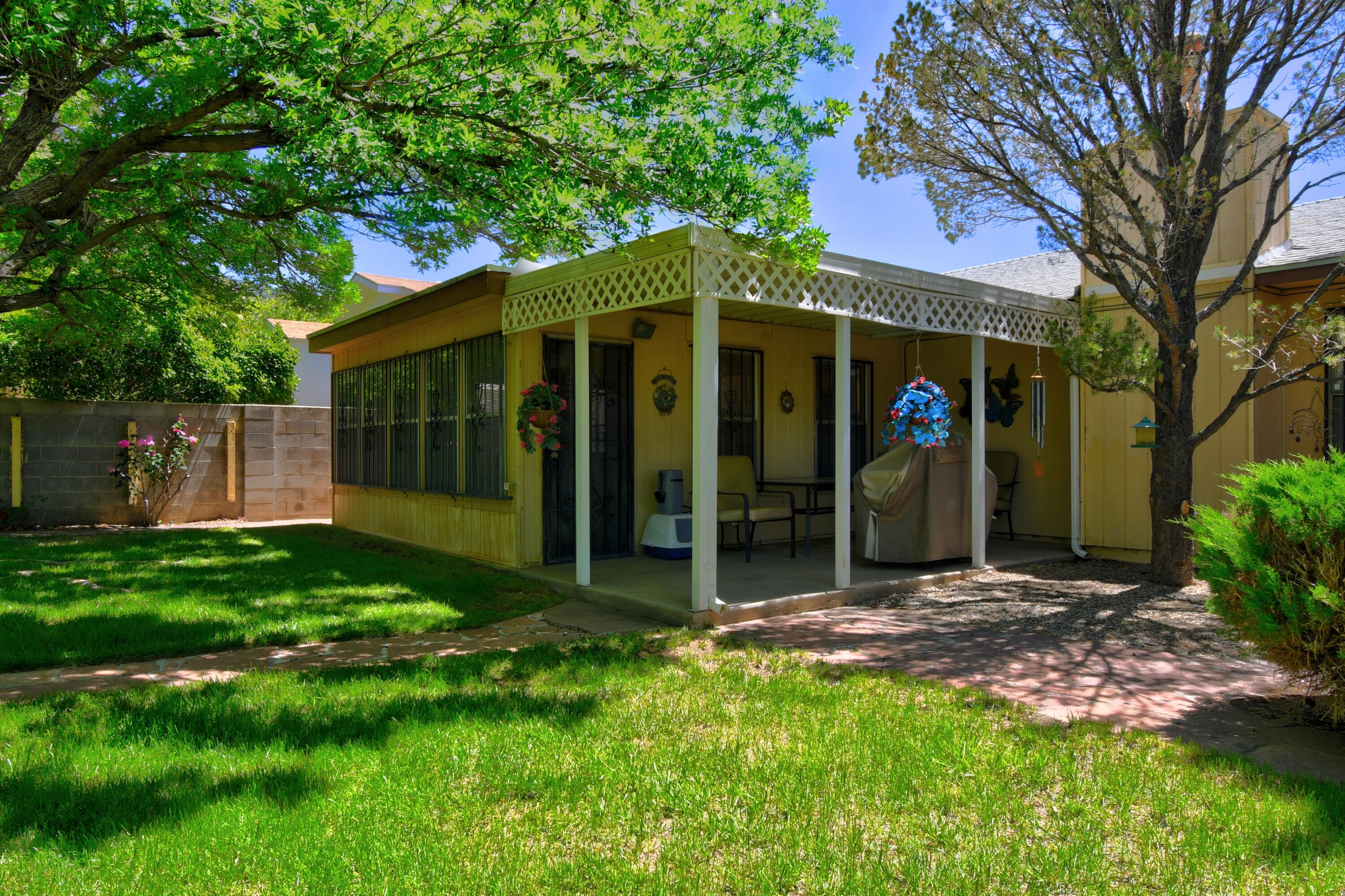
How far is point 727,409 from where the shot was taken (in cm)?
884

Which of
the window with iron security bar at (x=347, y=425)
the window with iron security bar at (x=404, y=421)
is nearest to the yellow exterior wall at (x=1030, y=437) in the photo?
the window with iron security bar at (x=404, y=421)

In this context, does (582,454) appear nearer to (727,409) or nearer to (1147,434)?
(727,409)

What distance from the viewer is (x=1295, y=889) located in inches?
89.5

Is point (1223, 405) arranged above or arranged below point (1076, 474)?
above

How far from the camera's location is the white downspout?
841 centimetres

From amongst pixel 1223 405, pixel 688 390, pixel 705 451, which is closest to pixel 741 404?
pixel 688 390

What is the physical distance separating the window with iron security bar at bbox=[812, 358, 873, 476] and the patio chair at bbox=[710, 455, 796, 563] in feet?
3.70

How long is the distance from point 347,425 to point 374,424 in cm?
107

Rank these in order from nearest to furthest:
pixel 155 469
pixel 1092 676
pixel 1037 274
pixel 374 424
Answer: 1. pixel 1092 676
2. pixel 374 424
3. pixel 1037 274
4. pixel 155 469

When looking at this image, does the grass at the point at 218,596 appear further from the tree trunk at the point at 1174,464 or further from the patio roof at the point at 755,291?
the tree trunk at the point at 1174,464

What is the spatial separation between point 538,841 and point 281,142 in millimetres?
4398

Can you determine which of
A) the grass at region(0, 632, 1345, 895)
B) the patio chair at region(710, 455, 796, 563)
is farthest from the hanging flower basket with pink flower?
the grass at region(0, 632, 1345, 895)

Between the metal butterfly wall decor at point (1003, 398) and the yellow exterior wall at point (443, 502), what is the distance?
17.8 ft

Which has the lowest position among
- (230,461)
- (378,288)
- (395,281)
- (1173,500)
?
(1173,500)
